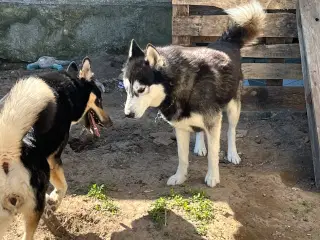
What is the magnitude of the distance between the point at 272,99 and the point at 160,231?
2.88 meters

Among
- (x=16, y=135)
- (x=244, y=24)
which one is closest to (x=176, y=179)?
(x=244, y=24)

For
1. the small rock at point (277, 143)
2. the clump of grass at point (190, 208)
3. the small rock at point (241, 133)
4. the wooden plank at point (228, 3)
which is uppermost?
the wooden plank at point (228, 3)

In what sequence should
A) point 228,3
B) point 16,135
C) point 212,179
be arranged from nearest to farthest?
1. point 16,135
2. point 212,179
3. point 228,3

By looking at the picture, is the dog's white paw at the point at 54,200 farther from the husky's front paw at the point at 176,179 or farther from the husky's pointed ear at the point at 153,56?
the husky's pointed ear at the point at 153,56

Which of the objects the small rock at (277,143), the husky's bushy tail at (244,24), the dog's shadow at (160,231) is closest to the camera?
the dog's shadow at (160,231)

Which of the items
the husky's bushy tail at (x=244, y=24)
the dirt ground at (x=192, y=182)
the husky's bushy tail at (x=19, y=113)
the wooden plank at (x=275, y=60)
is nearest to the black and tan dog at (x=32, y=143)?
the husky's bushy tail at (x=19, y=113)

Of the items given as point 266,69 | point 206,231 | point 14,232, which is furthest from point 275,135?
point 14,232

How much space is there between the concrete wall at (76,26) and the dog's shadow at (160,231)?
3757mm

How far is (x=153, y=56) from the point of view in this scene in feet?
12.5

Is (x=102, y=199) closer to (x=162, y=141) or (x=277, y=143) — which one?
(x=162, y=141)

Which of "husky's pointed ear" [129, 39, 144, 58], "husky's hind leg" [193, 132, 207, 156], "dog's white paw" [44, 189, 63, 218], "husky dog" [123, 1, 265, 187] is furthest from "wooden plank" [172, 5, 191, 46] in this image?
"dog's white paw" [44, 189, 63, 218]

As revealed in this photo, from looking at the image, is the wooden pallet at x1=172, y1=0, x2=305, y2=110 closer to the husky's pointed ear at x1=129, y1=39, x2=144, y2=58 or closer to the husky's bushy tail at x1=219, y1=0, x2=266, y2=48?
the husky's bushy tail at x1=219, y1=0, x2=266, y2=48

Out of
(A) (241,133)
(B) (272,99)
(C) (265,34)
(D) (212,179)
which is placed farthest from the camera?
(B) (272,99)

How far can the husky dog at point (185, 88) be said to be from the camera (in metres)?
3.84
